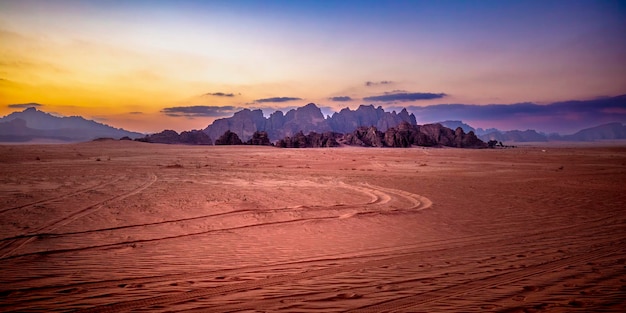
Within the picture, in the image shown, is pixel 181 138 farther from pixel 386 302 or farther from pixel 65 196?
pixel 386 302

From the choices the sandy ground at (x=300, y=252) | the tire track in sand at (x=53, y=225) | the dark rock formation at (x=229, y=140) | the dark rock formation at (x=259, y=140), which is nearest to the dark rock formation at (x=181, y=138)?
the dark rock formation at (x=229, y=140)

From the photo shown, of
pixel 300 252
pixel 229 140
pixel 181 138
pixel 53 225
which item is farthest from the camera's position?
pixel 181 138

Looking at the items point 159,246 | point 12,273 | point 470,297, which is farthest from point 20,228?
point 470,297

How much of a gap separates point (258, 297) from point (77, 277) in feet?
10.7

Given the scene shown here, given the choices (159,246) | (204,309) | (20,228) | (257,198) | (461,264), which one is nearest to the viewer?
(204,309)

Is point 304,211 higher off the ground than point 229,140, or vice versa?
point 229,140

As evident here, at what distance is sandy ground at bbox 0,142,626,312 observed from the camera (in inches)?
186

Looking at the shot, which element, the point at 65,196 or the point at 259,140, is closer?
the point at 65,196

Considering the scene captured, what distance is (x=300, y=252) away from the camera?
6879 mm

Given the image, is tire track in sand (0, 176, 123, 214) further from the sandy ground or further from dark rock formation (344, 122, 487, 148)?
dark rock formation (344, 122, 487, 148)

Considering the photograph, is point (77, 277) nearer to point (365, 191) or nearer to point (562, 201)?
point (365, 191)

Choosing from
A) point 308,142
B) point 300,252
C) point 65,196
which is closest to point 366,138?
point 308,142

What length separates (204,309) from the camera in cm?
438

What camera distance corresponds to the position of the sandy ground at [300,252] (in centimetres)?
471
